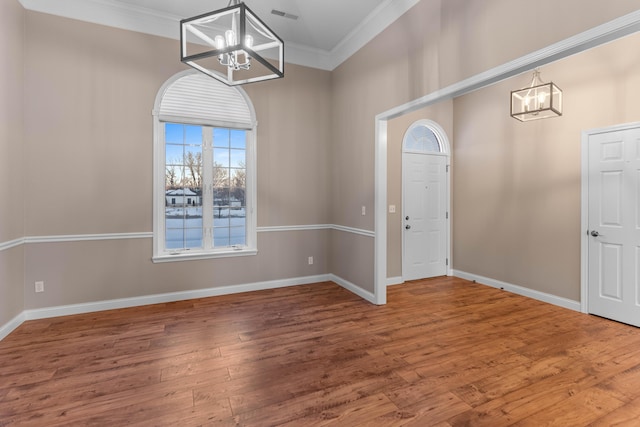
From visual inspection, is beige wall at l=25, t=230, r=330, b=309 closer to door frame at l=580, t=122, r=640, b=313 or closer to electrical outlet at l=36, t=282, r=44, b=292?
electrical outlet at l=36, t=282, r=44, b=292

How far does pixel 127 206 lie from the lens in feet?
12.6

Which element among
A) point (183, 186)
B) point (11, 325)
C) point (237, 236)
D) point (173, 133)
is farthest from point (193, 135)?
point (11, 325)

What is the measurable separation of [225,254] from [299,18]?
3.24 meters

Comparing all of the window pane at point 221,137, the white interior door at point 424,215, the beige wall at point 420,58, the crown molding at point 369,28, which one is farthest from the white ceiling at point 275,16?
the white interior door at point 424,215

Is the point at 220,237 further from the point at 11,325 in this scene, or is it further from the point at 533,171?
the point at 533,171

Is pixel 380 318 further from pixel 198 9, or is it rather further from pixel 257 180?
pixel 198 9

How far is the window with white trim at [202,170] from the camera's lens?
13.2 feet

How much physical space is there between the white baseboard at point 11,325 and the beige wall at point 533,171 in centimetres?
596

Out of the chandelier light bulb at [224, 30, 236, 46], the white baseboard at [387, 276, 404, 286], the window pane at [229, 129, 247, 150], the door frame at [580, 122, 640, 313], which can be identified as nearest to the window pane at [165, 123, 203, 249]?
the window pane at [229, 129, 247, 150]

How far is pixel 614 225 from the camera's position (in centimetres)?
349

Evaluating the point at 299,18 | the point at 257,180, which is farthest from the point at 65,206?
the point at 299,18

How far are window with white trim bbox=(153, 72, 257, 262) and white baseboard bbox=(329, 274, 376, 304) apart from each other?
4.47ft

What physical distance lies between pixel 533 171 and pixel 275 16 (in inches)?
157

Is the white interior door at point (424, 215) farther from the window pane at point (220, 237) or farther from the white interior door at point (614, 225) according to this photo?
the window pane at point (220, 237)
